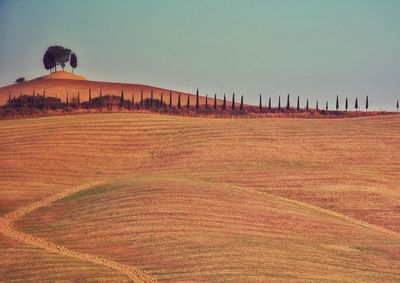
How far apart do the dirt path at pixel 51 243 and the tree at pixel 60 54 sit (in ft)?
367

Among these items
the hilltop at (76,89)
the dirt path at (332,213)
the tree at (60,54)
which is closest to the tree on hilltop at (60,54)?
the tree at (60,54)

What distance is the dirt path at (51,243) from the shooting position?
41031 millimetres

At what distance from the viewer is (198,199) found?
57.0 meters

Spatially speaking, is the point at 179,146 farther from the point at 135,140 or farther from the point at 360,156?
the point at 360,156

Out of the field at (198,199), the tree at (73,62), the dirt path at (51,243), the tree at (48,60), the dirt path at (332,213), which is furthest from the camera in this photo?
the tree at (73,62)

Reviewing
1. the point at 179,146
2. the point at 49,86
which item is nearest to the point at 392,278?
the point at 179,146

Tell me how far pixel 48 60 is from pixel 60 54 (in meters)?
3.64

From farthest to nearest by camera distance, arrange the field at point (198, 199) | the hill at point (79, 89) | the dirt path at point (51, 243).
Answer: the hill at point (79, 89) → the field at point (198, 199) → the dirt path at point (51, 243)

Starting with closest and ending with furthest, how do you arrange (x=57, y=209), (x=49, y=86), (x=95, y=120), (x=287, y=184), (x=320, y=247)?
(x=320, y=247)
(x=57, y=209)
(x=287, y=184)
(x=95, y=120)
(x=49, y=86)

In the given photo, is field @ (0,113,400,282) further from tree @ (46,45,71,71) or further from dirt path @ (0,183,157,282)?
tree @ (46,45,71,71)

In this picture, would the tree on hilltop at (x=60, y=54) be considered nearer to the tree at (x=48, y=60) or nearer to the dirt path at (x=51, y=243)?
the tree at (x=48, y=60)

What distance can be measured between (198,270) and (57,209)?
1968cm

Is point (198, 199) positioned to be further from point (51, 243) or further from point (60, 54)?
point (60, 54)

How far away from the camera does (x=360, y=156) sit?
7569 cm
